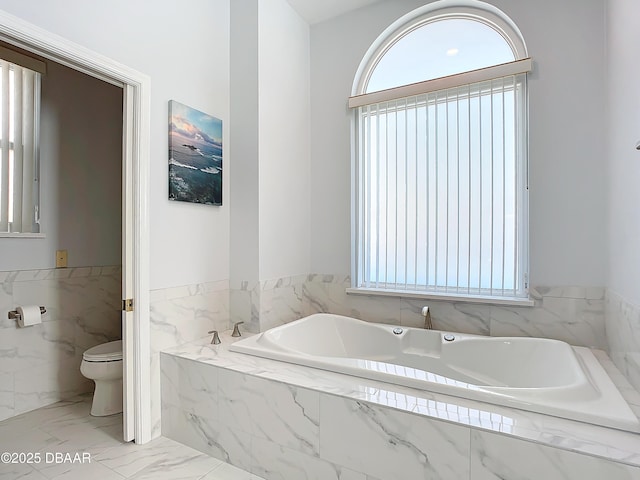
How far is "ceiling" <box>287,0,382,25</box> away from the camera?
271 centimetres

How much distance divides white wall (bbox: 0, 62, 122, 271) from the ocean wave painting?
1106 millimetres

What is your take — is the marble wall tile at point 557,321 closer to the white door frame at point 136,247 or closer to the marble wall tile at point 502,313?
the marble wall tile at point 502,313

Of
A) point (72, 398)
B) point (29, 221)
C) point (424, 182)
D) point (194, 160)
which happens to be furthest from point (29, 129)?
point (424, 182)

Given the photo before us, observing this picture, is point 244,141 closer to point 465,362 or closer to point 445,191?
point 445,191

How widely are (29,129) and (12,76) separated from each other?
1.12ft

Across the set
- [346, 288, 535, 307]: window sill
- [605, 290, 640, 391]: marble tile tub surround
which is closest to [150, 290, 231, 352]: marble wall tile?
[346, 288, 535, 307]: window sill

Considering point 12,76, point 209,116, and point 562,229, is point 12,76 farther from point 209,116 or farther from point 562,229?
point 562,229

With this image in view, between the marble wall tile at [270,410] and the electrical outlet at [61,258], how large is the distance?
1.67 metres

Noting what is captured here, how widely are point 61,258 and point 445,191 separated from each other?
2790 millimetres

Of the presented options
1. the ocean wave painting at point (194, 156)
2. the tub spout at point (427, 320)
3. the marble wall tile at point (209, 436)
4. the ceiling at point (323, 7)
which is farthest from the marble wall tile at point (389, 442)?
the ceiling at point (323, 7)

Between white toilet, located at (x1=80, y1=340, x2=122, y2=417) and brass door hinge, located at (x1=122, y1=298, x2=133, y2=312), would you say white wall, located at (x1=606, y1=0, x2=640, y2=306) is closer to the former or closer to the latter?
brass door hinge, located at (x1=122, y1=298, x2=133, y2=312)

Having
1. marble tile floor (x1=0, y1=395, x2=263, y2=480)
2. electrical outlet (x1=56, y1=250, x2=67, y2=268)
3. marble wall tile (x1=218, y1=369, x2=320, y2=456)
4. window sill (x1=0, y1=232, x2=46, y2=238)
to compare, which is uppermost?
window sill (x1=0, y1=232, x2=46, y2=238)

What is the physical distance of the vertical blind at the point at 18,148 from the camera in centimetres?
235

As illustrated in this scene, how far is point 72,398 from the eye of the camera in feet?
8.53
